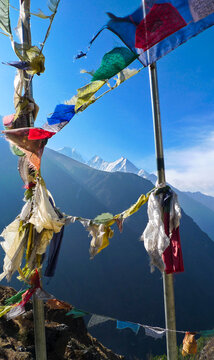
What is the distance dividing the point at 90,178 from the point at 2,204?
3362 centimetres

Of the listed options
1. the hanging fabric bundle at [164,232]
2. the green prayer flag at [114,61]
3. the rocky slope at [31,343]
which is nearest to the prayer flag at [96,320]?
the hanging fabric bundle at [164,232]

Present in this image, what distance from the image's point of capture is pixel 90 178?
9712 centimetres

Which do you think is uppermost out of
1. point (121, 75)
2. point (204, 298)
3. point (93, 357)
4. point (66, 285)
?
point (121, 75)

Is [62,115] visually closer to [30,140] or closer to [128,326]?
[30,140]

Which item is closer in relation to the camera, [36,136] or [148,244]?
[148,244]

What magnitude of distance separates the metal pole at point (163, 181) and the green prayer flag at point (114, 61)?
1.46 ft

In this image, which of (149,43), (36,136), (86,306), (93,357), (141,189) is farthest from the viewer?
(141,189)

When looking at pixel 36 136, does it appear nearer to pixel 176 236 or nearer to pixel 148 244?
pixel 148 244

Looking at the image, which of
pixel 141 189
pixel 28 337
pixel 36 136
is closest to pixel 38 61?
pixel 36 136

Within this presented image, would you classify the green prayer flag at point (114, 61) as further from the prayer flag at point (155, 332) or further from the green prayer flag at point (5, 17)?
the prayer flag at point (155, 332)

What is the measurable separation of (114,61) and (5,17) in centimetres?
143

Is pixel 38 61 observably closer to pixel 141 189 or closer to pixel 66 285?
pixel 66 285

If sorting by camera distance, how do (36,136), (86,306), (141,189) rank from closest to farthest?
(36,136) < (86,306) < (141,189)

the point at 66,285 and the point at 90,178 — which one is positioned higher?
the point at 90,178
